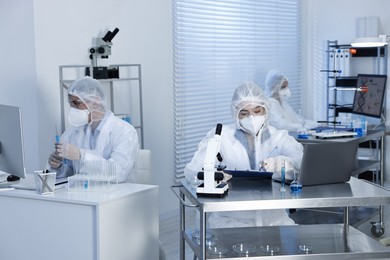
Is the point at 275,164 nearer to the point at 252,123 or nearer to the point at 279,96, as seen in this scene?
the point at 252,123

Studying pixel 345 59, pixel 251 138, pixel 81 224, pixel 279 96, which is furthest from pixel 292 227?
pixel 345 59

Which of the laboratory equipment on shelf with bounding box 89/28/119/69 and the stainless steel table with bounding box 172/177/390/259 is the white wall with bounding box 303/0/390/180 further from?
the stainless steel table with bounding box 172/177/390/259

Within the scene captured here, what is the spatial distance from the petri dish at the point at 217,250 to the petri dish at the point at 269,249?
17cm

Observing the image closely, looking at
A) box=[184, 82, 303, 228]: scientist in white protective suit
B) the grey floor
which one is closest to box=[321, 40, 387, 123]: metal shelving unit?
the grey floor

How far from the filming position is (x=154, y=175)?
18.4 feet

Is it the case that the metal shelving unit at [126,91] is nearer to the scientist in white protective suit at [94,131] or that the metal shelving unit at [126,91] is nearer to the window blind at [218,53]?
the window blind at [218,53]

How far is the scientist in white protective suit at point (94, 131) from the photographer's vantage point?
3.81 m

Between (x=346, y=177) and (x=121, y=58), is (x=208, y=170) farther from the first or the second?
(x=121, y=58)

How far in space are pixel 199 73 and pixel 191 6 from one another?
2.12 ft

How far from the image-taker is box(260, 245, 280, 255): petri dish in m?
2.80

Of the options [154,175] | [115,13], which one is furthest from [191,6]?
[154,175]

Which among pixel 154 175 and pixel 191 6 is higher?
pixel 191 6

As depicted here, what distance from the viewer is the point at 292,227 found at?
322cm

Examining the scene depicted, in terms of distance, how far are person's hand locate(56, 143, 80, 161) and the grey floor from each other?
1483 millimetres
